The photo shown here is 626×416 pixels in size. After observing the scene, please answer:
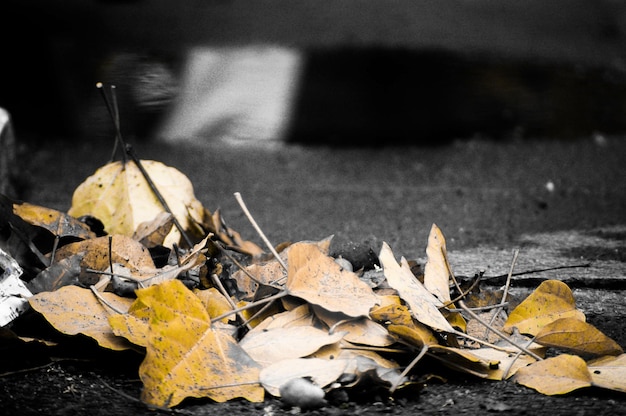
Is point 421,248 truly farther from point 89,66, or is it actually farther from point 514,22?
point 514,22

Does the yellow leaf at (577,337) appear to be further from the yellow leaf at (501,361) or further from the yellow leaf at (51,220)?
the yellow leaf at (51,220)

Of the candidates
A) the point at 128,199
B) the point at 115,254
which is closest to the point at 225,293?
the point at 115,254

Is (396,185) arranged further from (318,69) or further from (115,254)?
(318,69)

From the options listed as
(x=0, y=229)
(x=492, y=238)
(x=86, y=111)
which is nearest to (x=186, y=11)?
(x=86, y=111)

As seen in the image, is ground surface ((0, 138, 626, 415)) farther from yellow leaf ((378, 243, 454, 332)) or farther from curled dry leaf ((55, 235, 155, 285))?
curled dry leaf ((55, 235, 155, 285))

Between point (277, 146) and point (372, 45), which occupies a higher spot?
point (372, 45)

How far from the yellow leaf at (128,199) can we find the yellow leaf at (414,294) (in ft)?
2.00

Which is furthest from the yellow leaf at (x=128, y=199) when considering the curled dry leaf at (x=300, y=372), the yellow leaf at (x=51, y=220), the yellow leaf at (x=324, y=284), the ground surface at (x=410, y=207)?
the curled dry leaf at (x=300, y=372)

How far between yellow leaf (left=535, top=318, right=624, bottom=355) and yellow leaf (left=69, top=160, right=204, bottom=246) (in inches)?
34.0

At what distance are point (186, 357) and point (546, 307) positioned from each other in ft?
2.19

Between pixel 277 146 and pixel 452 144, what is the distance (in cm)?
86

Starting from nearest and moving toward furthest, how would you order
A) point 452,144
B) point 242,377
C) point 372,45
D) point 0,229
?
point 242,377, point 0,229, point 452,144, point 372,45

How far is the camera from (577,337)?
1.34m

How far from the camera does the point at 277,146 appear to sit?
3.89 m
